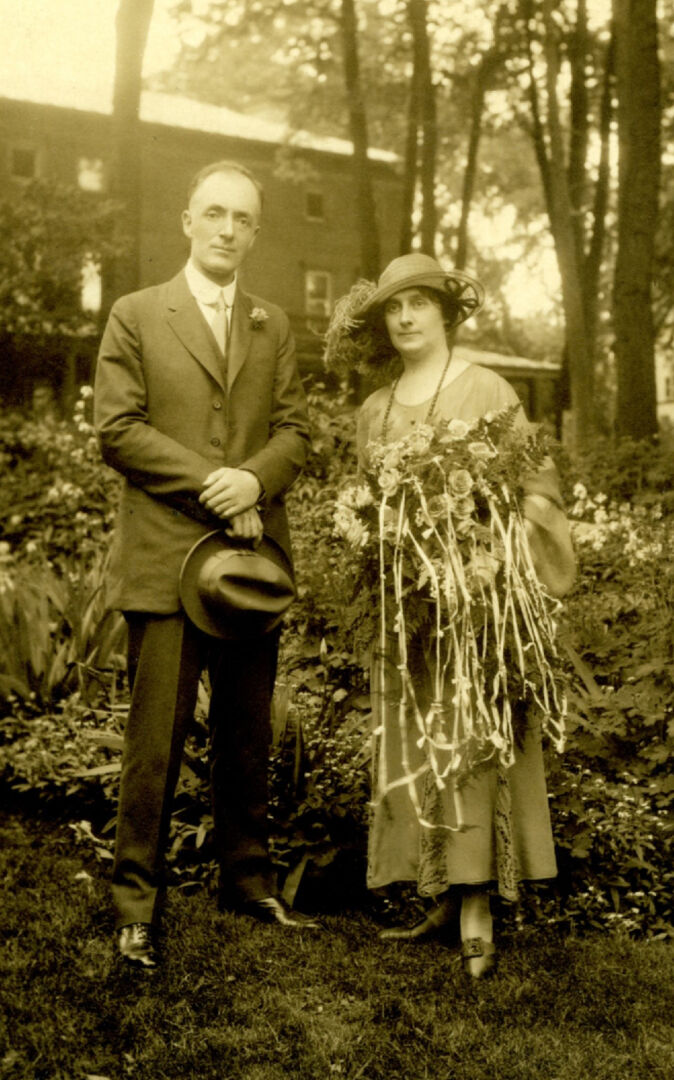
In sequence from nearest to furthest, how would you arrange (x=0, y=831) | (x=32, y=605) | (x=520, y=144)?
(x=0, y=831) → (x=32, y=605) → (x=520, y=144)

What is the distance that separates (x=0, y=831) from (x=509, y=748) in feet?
8.25

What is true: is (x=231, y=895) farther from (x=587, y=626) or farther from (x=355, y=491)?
(x=587, y=626)

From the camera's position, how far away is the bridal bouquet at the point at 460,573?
3.63 meters

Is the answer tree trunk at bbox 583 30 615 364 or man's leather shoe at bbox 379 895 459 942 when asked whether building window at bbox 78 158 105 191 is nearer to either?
tree trunk at bbox 583 30 615 364

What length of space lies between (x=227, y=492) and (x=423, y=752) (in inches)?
41.2

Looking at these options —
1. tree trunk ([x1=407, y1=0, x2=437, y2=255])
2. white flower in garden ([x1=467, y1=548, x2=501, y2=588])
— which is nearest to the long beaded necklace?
white flower in garden ([x1=467, y1=548, x2=501, y2=588])

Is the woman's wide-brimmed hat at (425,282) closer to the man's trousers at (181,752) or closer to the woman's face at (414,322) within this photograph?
the woman's face at (414,322)

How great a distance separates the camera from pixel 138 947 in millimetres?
3832

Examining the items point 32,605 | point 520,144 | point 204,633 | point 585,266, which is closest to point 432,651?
point 204,633

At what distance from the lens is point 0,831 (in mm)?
5312

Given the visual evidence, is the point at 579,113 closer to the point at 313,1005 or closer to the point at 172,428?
the point at 172,428

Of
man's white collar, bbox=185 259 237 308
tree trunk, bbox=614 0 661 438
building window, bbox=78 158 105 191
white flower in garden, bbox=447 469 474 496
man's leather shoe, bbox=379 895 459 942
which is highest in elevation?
building window, bbox=78 158 105 191

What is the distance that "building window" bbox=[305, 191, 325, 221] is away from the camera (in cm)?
3169

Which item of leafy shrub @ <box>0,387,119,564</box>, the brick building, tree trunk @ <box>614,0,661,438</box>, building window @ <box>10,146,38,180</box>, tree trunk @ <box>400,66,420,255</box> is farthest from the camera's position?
building window @ <box>10,146,38,180</box>
